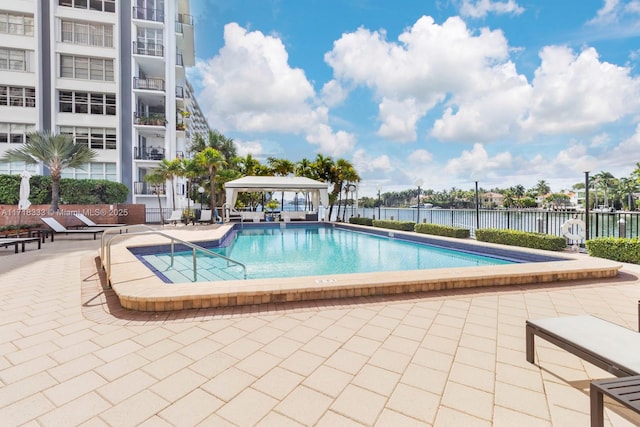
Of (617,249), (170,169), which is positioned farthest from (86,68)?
(617,249)

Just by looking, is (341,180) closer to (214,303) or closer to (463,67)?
(463,67)

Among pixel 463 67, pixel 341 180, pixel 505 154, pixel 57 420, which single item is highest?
pixel 463 67

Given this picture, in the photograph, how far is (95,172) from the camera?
1898 cm

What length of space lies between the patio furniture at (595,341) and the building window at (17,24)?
27027 millimetres

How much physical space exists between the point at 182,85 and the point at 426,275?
83.5 feet

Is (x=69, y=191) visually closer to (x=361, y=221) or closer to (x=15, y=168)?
(x=15, y=168)

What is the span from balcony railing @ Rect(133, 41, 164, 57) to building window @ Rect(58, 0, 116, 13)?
7.85 ft

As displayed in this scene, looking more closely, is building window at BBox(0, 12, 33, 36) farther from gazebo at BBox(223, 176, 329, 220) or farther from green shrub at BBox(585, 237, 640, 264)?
green shrub at BBox(585, 237, 640, 264)

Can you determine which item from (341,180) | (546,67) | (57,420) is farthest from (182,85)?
(57,420)

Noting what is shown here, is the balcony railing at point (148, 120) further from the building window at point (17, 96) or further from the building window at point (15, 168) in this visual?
the building window at point (15, 168)

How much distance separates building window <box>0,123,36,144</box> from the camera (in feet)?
59.0

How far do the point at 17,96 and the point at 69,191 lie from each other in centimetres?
733

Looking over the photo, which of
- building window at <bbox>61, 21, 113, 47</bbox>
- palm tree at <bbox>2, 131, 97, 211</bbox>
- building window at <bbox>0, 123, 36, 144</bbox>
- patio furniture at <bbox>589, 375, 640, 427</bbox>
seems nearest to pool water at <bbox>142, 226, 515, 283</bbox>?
patio furniture at <bbox>589, 375, 640, 427</bbox>

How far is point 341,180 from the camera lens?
20.5 meters
